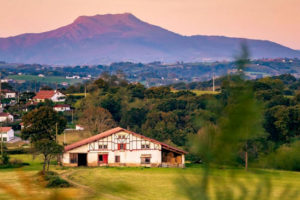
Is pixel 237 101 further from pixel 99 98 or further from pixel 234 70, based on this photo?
pixel 99 98

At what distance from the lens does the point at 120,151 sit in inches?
1619

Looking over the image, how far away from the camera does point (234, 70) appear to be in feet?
6.04

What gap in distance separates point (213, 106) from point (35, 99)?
258ft

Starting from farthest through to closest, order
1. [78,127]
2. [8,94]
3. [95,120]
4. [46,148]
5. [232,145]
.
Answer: [8,94] < [78,127] < [95,120] < [46,148] < [232,145]

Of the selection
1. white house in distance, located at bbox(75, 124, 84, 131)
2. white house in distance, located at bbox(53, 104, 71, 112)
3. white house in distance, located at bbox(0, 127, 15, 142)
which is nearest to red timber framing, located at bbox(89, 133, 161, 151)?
white house in distance, located at bbox(75, 124, 84, 131)

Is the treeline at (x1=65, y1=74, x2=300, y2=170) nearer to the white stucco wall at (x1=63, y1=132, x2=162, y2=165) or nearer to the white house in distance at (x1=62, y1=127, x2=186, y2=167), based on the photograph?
the white house in distance at (x1=62, y1=127, x2=186, y2=167)

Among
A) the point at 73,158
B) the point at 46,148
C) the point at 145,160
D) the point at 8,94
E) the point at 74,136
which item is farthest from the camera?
the point at 8,94

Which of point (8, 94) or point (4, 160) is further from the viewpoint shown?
point (8, 94)

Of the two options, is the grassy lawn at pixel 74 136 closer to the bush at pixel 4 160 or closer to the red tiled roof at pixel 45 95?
the bush at pixel 4 160

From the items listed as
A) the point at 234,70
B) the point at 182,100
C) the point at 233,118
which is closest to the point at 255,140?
the point at 233,118

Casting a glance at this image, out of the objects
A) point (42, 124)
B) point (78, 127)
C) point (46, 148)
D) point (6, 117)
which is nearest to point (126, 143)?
point (46, 148)

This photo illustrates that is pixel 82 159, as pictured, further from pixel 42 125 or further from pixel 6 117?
pixel 6 117

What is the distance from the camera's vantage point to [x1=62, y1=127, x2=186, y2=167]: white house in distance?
4034 centimetres

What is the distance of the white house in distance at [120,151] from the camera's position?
40.3m
